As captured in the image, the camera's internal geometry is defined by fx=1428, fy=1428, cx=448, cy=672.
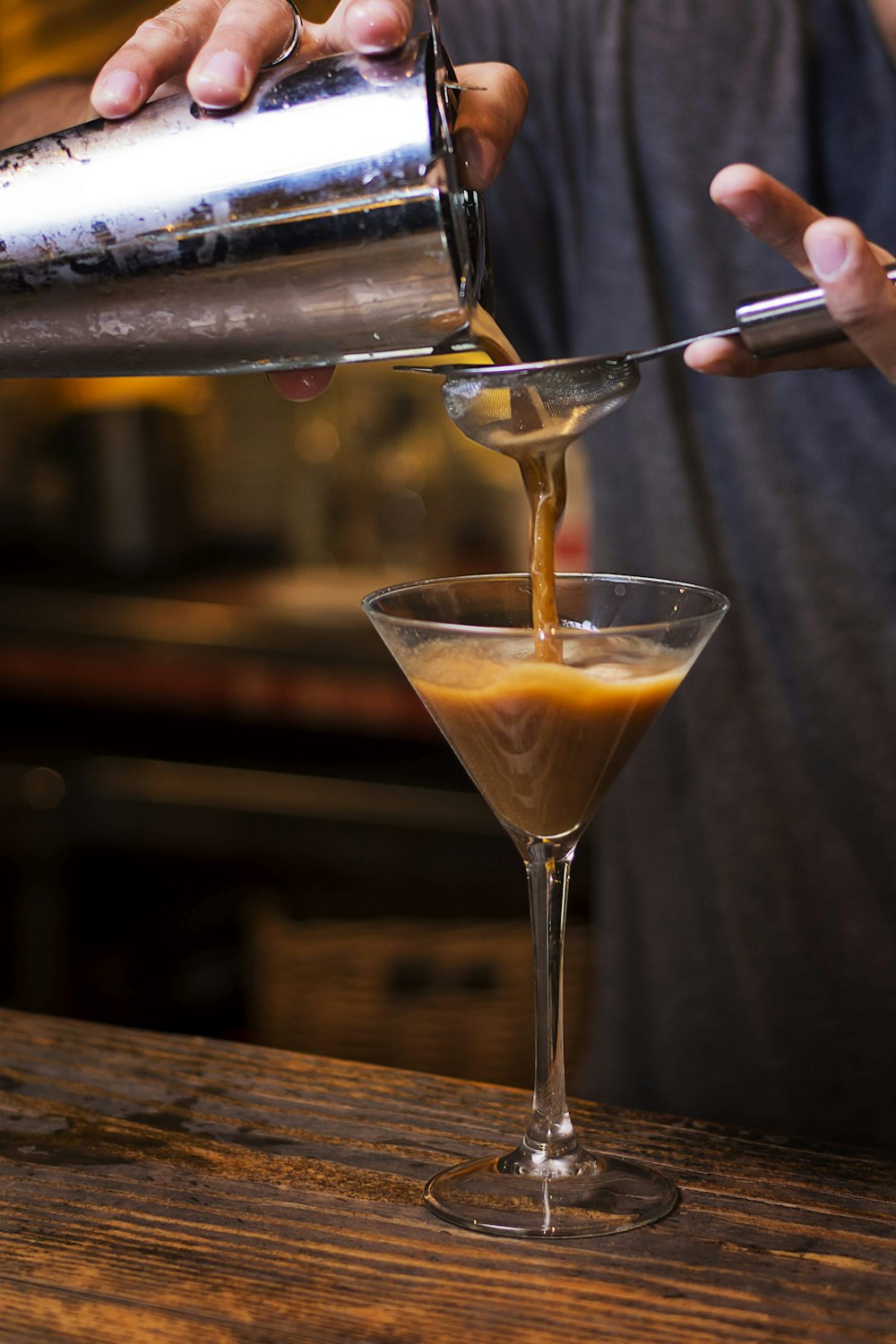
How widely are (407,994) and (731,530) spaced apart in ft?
3.53

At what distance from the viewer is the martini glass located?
85 cm

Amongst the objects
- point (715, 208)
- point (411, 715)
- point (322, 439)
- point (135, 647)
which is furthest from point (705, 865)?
point (322, 439)

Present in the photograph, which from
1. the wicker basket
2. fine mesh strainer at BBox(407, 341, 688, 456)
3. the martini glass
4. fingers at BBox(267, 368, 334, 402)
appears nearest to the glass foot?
the martini glass

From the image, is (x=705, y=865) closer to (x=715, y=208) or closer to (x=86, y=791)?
(x=715, y=208)

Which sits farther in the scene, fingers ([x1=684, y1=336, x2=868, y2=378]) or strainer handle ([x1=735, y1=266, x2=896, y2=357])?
fingers ([x1=684, y1=336, x2=868, y2=378])

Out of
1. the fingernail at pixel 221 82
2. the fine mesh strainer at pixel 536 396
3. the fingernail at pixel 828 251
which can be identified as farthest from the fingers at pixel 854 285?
the fingernail at pixel 221 82

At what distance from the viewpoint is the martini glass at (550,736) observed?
33.4 inches

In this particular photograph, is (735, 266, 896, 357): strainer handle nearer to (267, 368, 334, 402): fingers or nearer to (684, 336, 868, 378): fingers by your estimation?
(684, 336, 868, 378): fingers

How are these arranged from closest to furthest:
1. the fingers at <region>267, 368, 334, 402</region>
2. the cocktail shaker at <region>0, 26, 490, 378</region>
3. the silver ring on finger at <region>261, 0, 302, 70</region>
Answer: the cocktail shaker at <region>0, 26, 490, 378</region> < the silver ring on finger at <region>261, 0, 302, 70</region> < the fingers at <region>267, 368, 334, 402</region>

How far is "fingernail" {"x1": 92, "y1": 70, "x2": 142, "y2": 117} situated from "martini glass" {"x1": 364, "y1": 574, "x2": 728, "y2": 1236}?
1.13 feet

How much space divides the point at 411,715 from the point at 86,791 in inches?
28.1

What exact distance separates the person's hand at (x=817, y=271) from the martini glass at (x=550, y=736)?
0.18m

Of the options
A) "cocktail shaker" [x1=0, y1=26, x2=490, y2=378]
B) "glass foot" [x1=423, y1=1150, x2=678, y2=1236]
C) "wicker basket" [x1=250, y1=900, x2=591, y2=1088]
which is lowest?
"wicker basket" [x1=250, y1=900, x2=591, y2=1088]

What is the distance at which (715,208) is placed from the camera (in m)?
A: 1.47
